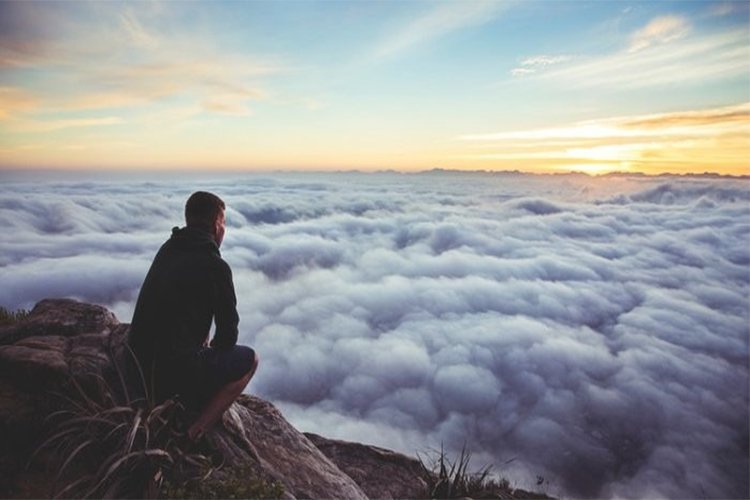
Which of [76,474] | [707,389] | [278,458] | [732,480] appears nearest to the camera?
[76,474]

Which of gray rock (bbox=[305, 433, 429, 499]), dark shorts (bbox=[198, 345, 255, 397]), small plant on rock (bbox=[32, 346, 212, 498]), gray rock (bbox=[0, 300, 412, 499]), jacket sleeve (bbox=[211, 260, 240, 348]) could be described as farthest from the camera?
gray rock (bbox=[305, 433, 429, 499])

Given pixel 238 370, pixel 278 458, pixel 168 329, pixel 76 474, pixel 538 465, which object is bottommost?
pixel 538 465

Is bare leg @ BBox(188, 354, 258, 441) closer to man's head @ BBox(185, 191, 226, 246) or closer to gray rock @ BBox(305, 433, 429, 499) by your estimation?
man's head @ BBox(185, 191, 226, 246)

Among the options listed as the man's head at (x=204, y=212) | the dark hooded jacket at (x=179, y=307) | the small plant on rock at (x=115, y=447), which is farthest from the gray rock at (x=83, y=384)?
the man's head at (x=204, y=212)

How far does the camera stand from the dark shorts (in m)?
3.64

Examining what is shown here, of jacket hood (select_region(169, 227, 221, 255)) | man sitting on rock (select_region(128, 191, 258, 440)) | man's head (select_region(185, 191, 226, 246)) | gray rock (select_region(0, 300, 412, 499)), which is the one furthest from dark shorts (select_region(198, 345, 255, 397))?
man's head (select_region(185, 191, 226, 246))

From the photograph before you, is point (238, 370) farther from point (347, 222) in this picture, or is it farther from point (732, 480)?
point (347, 222)

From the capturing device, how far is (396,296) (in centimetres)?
9412

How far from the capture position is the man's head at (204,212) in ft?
12.1

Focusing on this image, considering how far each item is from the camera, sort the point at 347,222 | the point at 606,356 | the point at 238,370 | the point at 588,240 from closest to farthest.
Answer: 1. the point at 238,370
2. the point at 606,356
3. the point at 588,240
4. the point at 347,222

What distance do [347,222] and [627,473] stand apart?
431 feet

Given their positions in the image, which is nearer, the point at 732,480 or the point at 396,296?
the point at 732,480

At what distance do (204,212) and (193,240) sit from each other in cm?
29

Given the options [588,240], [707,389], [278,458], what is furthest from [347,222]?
[278,458]
